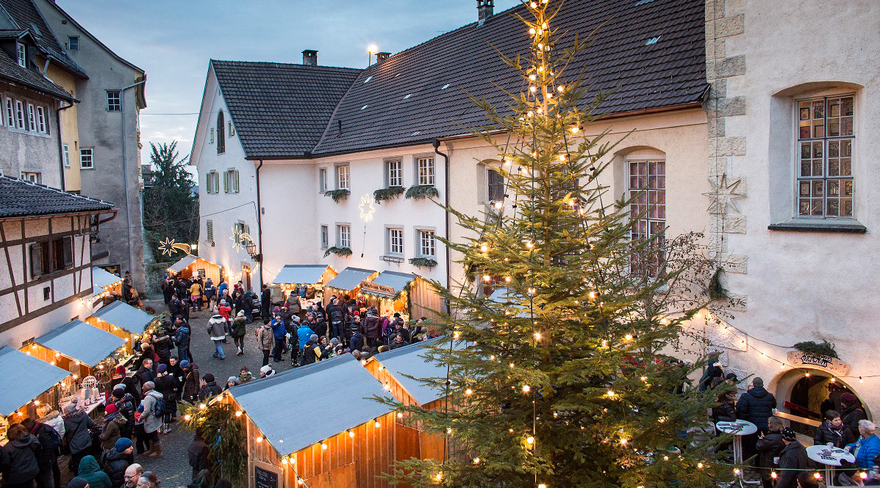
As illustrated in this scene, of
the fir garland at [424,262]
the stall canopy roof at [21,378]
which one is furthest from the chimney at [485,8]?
the stall canopy roof at [21,378]

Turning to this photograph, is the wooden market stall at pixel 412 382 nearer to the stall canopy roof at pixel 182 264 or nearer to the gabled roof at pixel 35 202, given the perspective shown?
the gabled roof at pixel 35 202

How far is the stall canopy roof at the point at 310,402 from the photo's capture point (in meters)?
8.16

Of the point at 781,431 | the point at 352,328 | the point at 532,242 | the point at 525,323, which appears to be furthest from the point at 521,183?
the point at 352,328

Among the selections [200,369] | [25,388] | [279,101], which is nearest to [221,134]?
[279,101]

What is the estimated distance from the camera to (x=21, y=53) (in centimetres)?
1995

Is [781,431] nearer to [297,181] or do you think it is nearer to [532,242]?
[532,242]

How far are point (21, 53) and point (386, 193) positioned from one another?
12.0 metres

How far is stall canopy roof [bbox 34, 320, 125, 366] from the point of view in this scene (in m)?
13.2

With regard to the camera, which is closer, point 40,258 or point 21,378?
point 21,378

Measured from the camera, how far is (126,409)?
36.8 ft

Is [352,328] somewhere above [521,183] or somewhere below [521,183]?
below

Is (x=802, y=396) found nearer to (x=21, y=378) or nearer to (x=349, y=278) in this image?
(x=21, y=378)

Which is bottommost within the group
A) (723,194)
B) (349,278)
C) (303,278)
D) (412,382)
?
(412,382)

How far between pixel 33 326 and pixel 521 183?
1219 cm
